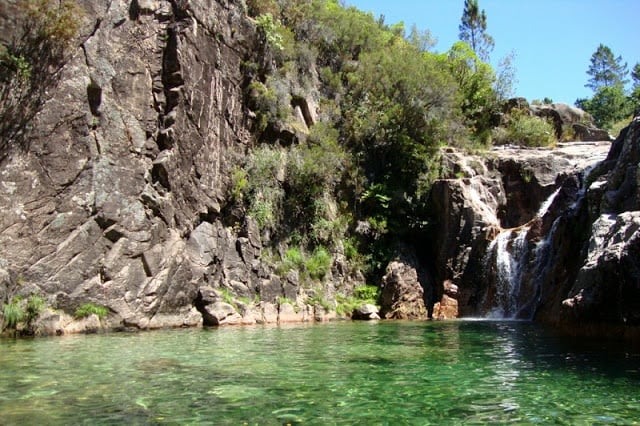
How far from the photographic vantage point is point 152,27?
20.3 metres

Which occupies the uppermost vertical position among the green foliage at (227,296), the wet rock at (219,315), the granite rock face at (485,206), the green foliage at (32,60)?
the green foliage at (32,60)

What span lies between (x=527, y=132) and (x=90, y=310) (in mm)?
26830

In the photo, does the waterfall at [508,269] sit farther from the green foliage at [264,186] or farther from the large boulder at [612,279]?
the green foliage at [264,186]

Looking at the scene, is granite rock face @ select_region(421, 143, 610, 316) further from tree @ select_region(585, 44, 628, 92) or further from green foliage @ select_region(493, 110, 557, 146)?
tree @ select_region(585, 44, 628, 92)

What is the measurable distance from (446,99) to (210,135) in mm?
13807

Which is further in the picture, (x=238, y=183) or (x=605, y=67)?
(x=605, y=67)

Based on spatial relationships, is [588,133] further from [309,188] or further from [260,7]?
[260,7]

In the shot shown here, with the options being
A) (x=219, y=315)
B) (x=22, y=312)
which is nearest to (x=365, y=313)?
(x=219, y=315)

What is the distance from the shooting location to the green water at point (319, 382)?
18.8 ft

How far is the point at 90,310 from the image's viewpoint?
15445 mm

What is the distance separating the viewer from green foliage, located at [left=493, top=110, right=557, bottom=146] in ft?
106

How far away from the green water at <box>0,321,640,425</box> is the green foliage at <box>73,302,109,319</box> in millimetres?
2509

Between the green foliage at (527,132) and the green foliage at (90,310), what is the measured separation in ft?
85.0

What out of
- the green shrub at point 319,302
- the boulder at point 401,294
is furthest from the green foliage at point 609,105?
the green shrub at point 319,302
